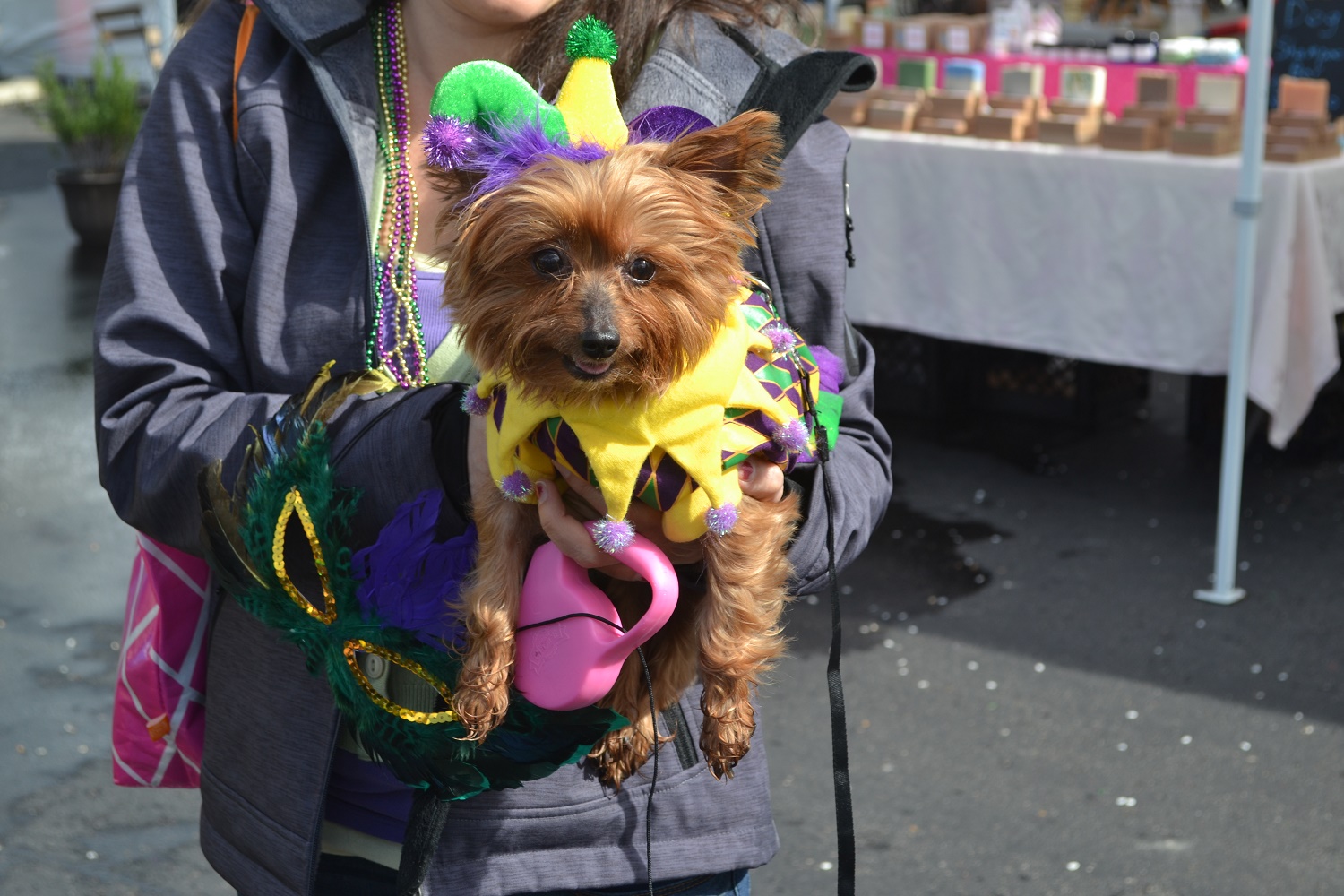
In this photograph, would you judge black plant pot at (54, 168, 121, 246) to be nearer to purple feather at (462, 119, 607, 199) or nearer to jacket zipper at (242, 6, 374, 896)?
jacket zipper at (242, 6, 374, 896)

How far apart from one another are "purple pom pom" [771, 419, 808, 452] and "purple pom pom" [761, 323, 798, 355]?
8cm

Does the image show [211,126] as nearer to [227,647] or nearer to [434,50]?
[434,50]

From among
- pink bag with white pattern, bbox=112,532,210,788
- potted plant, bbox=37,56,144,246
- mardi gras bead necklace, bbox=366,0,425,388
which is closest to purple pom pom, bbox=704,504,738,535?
mardi gras bead necklace, bbox=366,0,425,388

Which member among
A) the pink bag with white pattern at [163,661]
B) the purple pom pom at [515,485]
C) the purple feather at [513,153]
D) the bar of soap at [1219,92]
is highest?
the purple feather at [513,153]

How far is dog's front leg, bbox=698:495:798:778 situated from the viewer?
1.37 m

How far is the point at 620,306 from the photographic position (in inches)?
49.4

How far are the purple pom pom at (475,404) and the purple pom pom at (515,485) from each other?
8 centimetres

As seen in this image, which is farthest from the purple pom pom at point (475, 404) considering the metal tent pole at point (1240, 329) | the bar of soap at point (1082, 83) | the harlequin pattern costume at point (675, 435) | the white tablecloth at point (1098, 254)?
the bar of soap at point (1082, 83)

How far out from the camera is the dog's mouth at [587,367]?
1.26m

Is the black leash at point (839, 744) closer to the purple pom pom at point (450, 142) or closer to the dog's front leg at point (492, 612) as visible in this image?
the dog's front leg at point (492, 612)

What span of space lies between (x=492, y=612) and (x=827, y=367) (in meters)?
0.49

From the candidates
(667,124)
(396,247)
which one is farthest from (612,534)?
(396,247)

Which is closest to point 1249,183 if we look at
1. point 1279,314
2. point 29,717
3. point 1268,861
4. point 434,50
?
point 1279,314

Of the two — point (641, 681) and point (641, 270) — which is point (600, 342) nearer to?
point (641, 270)
